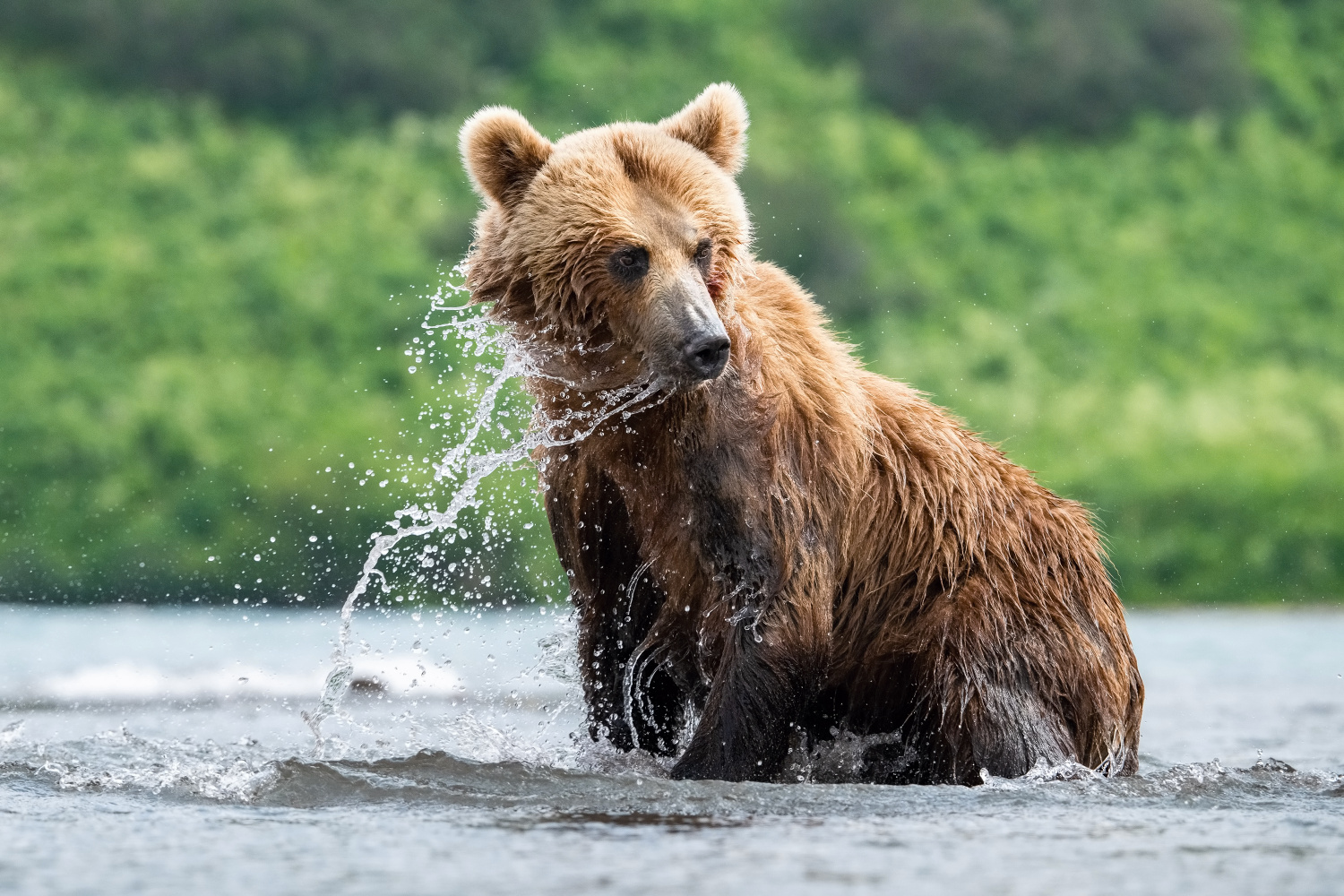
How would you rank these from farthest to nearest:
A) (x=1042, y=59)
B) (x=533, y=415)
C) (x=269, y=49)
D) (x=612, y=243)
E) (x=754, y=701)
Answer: (x=1042, y=59)
(x=269, y=49)
(x=533, y=415)
(x=754, y=701)
(x=612, y=243)

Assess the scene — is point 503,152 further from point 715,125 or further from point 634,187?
point 715,125

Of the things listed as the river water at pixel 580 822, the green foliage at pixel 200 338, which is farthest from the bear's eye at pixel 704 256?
the green foliage at pixel 200 338

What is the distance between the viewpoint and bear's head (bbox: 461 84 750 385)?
4707 millimetres

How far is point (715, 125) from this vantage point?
17.2ft

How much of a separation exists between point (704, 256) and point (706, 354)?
475 mm

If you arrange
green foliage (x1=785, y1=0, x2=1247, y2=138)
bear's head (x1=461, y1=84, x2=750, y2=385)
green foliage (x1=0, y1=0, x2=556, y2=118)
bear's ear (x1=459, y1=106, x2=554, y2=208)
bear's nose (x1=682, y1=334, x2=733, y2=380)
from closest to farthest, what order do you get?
bear's nose (x1=682, y1=334, x2=733, y2=380) < bear's head (x1=461, y1=84, x2=750, y2=385) < bear's ear (x1=459, y1=106, x2=554, y2=208) < green foliage (x1=0, y1=0, x2=556, y2=118) < green foliage (x1=785, y1=0, x2=1247, y2=138)

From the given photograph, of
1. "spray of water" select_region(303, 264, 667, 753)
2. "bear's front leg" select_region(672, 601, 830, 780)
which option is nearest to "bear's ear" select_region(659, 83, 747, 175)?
"spray of water" select_region(303, 264, 667, 753)

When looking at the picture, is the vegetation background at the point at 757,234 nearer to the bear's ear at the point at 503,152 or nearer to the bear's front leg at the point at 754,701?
the bear's ear at the point at 503,152

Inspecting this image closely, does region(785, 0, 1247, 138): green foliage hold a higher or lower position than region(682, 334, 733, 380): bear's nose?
higher

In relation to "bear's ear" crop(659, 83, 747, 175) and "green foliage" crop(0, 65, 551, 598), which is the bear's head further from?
"green foliage" crop(0, 65, 551, 598)

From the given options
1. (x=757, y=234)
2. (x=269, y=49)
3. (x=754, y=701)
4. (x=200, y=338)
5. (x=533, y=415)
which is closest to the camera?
(x=754, y=701)

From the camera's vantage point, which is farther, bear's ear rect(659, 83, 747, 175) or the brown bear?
bear's ear rect(659, 83, 747, 175)

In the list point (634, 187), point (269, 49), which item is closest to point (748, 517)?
point (634, 187)

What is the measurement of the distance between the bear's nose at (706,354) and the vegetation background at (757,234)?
50.0ft
